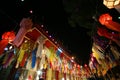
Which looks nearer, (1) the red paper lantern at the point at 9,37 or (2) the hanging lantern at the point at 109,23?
(2) the hanging lantern at the point at 109,23

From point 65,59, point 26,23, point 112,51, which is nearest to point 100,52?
point 112,51

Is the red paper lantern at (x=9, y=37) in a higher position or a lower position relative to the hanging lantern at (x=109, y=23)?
lower

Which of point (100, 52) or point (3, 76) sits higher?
point (100, 52)

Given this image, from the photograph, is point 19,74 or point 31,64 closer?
point 31,64

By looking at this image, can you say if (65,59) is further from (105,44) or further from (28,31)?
(28,31)

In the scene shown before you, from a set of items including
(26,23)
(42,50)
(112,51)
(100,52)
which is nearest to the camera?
(26,23)

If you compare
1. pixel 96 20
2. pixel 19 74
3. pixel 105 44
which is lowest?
pixel 19 74

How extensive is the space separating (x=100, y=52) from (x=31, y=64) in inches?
217

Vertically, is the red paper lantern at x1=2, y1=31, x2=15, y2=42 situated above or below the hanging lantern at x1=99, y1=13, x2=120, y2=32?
below

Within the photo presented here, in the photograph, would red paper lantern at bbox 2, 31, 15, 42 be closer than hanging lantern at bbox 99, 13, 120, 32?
No

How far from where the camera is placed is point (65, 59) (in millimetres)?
13133

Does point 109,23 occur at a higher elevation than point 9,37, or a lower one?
higher

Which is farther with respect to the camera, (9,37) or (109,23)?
(9,37)

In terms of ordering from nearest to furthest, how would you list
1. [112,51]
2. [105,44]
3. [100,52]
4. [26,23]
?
1. [26,23]
2. [112,51]
3. [105,44]
4. [100,52]
